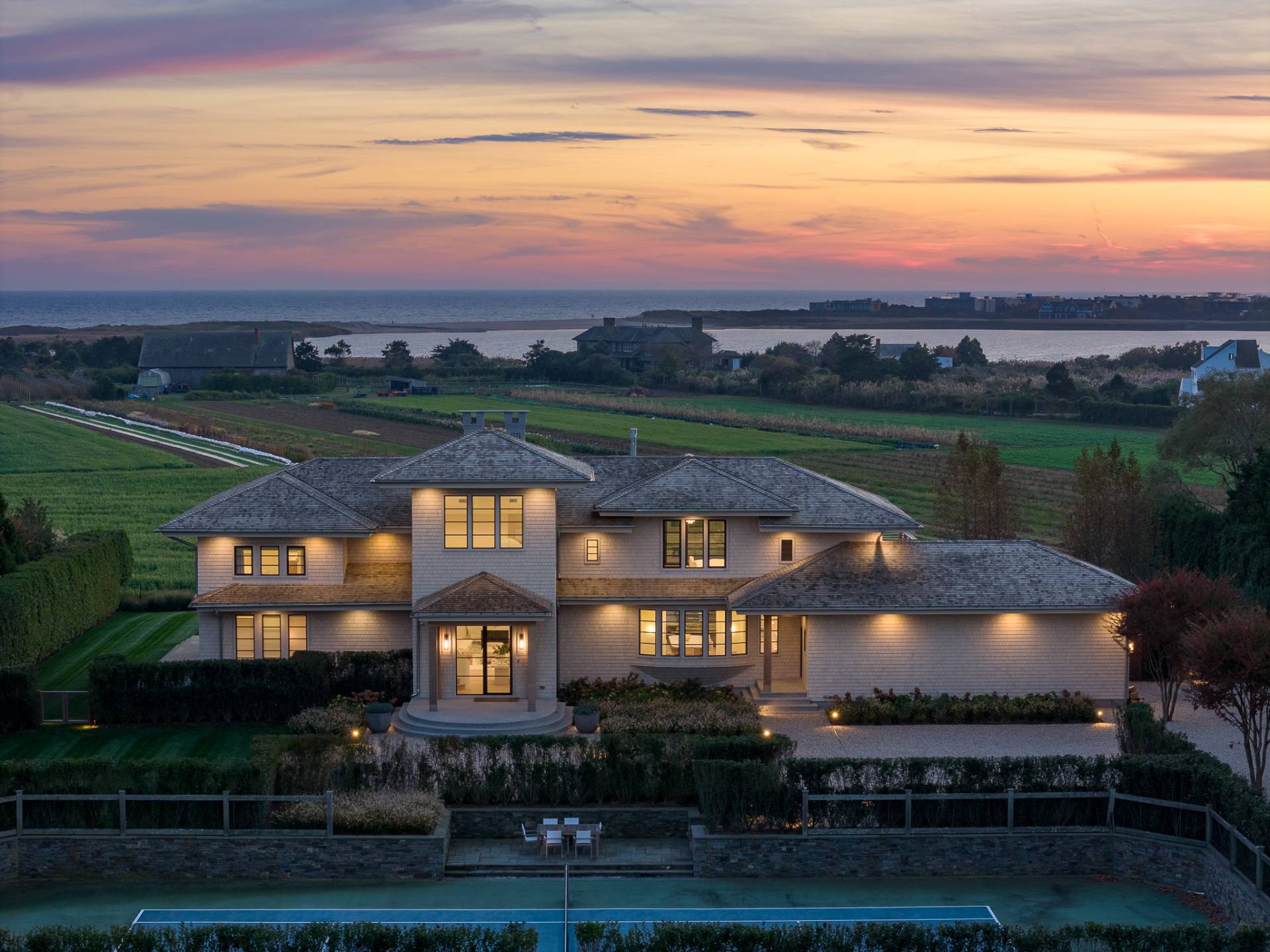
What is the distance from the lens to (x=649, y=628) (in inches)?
1416

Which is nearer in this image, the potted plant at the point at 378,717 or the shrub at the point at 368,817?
the shrub at the point at 368,817

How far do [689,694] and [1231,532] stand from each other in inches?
699

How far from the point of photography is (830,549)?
1458 inches

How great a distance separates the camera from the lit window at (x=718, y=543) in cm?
3684

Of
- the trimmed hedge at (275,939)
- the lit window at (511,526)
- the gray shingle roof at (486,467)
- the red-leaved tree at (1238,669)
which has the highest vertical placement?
the gray shingle roof at (486,467)

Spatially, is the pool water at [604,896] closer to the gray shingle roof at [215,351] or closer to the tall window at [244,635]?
the tall window at [244,635]

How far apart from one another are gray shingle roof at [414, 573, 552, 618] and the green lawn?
4.56 meters

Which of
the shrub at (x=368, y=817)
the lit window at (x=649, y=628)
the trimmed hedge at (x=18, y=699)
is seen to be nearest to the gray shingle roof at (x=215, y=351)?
the trimmed hedge at (x=18, y=699)

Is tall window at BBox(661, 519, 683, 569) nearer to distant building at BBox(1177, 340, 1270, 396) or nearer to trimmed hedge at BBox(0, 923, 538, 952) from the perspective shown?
trimmed hedge at BBox(0, 923, 538, 952)

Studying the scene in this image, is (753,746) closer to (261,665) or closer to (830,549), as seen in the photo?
(830,549)

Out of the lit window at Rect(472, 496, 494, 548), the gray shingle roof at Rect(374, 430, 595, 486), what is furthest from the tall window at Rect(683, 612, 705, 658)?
the lit window at Rect(472, 496, 494, 548)

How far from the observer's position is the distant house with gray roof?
3456 centimetres

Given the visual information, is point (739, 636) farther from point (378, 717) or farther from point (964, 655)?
point (378, 717)

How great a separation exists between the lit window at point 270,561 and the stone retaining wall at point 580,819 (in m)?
11.8
